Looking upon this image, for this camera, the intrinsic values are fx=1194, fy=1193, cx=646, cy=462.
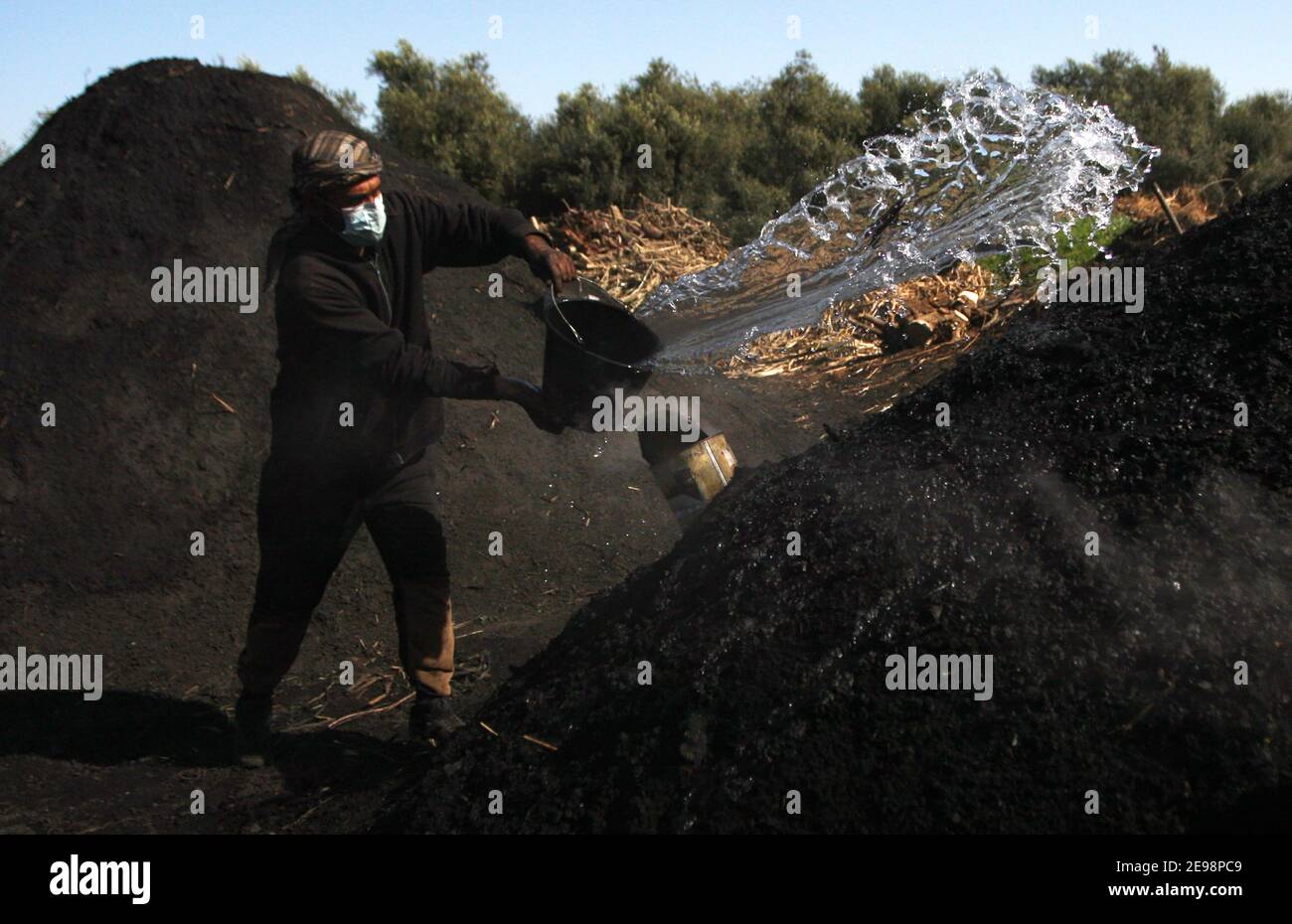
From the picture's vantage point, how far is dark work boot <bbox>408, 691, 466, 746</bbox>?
Answer: 4168 millimetres

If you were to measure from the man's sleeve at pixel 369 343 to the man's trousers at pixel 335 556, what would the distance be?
0.46 metres

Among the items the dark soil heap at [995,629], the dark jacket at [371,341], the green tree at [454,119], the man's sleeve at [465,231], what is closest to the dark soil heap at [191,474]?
the dark jacket at [371,341]

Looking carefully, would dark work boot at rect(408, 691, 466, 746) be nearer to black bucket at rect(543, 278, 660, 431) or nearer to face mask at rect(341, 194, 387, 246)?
black bucket at rect(543, 278, 660, 431)

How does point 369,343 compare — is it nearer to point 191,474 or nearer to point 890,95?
point 191,474

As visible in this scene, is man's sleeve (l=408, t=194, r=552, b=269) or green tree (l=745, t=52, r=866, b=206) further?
green tree (l=745, t=52, r=866, b=206)

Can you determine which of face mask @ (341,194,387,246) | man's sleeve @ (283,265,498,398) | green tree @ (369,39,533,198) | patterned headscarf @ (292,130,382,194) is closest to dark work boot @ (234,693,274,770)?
man's sleeve @ (283,265,498,398)

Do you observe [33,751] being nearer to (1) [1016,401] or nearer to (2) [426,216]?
(2) [426,216]

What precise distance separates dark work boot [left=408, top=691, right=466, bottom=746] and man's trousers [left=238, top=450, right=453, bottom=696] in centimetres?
4

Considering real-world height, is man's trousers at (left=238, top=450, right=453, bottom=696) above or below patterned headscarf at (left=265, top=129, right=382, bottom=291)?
below

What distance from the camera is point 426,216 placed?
4.23 m

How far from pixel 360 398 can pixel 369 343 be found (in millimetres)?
277

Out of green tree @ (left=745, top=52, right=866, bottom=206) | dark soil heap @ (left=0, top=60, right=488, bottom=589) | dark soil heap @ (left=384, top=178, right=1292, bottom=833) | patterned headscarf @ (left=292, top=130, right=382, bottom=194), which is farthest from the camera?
green tree @ (left=745, top=52, right=866, bottom=206)

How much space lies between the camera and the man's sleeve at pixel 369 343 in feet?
12.2
